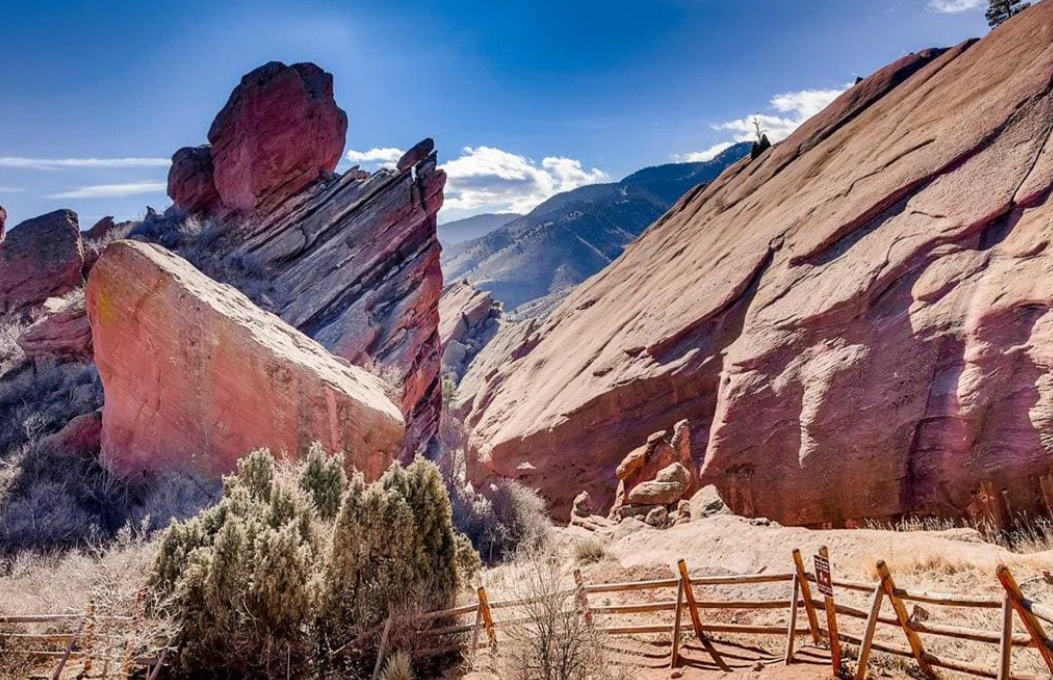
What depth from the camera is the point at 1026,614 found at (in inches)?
182

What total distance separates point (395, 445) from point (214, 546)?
23.6ft

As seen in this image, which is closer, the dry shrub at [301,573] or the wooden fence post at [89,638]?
the wooden fence post at [89,638]

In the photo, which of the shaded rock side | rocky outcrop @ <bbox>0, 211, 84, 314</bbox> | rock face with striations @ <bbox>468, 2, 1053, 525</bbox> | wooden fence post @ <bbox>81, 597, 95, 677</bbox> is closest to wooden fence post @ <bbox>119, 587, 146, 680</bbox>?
wooden fence post @ <bbox>81, 597, 95, 677</bbox>

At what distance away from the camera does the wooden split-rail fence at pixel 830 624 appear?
4.70 m

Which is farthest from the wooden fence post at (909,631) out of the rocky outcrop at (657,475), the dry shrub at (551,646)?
the rocky outcrop at (657,475)

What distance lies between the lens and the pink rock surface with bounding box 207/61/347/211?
26.9 m

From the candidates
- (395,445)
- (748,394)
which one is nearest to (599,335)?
(748,394)

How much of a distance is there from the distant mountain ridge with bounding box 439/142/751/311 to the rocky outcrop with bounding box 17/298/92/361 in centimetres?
6450

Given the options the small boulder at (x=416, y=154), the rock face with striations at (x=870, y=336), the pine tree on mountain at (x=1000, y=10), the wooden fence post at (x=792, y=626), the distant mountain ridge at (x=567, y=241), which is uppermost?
the distant mountain ridge at (x=567, y=241)

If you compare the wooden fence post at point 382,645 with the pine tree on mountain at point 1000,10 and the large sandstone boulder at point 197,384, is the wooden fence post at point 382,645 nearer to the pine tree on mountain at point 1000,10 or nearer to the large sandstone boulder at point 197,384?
the large sandstone boulder at point 197,384

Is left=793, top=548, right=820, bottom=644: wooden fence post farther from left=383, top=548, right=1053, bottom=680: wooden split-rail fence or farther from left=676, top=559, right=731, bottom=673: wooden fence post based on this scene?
left=676, top=559, right=731, bottom=673: wooden fence post

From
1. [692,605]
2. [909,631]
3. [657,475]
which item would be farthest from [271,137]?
[909,631]

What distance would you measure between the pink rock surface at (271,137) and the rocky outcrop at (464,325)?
31.7 meters

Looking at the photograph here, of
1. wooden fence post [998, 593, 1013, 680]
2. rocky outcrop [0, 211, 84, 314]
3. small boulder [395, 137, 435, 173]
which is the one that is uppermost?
small boulder [395, 137, 435, 173]
